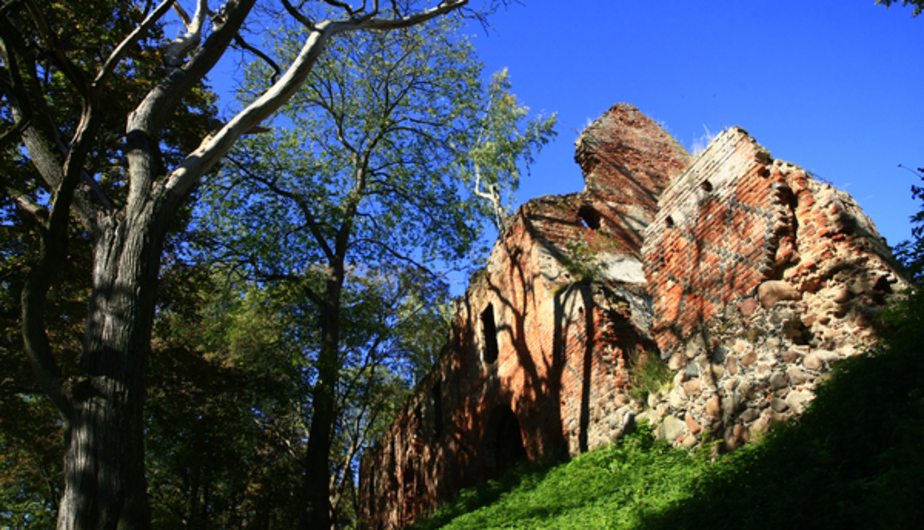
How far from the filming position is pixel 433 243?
602 inches

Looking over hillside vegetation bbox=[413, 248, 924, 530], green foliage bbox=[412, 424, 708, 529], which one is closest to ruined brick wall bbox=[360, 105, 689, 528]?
green foliage bbox=[412, 424, 708, 529]

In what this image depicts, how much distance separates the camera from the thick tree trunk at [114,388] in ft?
13.8

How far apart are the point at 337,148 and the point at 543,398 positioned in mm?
9316

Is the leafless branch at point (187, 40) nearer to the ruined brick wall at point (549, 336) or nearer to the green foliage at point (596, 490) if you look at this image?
the ruined brick wall at point (549, 336)

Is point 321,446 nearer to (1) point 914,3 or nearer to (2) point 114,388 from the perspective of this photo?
(2) point 114,388

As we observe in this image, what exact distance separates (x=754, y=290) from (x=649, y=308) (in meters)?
3.62

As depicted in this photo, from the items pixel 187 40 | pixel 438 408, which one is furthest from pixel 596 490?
pixel 438 408

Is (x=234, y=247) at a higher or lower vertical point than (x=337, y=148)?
lower

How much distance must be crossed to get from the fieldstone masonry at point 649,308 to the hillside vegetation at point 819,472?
53cm

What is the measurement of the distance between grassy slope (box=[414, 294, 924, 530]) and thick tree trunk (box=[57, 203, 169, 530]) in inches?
157

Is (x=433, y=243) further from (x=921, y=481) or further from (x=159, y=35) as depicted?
(x=921, y=481)

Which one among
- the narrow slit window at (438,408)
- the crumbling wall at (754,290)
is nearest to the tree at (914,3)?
the crumbling wall at (754,290)

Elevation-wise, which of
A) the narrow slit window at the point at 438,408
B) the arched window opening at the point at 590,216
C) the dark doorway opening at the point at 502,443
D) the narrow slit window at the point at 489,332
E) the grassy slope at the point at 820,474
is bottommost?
the grassy slope at the point at 820,474

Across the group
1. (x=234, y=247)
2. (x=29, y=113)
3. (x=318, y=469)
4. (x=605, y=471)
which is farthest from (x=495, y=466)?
(x=29, y=113)
